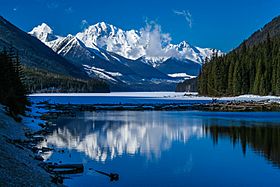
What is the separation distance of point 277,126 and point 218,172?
102 feet

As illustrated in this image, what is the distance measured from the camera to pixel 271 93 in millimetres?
138375

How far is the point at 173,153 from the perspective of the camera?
40125 mm

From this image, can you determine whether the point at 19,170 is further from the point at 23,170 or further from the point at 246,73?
the point at 246,73

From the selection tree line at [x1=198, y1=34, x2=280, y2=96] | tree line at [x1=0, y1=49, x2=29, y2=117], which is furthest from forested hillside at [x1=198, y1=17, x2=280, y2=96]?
tree line at [x1=0, y1=49, x2=29, y2=117]

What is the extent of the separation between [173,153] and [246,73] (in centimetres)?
11673

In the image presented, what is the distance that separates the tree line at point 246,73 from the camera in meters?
140

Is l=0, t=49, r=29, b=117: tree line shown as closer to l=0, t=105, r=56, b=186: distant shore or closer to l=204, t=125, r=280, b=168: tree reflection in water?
l=0, t=105, r=56, b=186: distant shore

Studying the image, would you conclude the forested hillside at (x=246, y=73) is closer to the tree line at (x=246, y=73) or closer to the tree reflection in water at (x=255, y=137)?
the tree line at (x=246, y=73)

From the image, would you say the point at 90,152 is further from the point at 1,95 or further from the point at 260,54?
the point at 260,54

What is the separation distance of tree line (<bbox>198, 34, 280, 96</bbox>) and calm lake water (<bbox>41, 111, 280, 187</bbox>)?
265 ft

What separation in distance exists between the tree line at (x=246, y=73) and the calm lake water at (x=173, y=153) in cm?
8086

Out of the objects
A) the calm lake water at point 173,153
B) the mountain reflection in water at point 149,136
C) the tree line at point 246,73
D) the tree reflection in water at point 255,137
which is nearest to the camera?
the calm lake water at point 173,153

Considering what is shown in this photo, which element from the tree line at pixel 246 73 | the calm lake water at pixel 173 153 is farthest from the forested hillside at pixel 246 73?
the calm lake water at pixel 173 153

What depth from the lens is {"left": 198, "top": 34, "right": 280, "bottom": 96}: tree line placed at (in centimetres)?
13988
